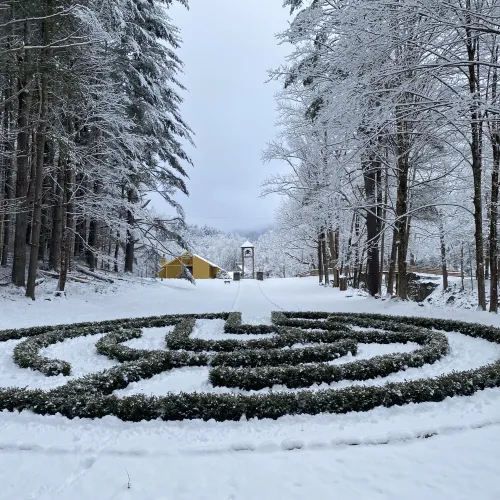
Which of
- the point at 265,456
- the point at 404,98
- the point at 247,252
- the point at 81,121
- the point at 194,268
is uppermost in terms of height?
the point at 81,121

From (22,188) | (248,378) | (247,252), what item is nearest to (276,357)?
(248,378)

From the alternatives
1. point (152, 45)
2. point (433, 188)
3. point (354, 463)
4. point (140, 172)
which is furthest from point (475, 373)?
point (152, 45)

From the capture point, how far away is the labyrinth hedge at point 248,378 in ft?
11.7

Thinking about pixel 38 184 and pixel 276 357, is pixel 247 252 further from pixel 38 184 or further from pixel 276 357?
pixel 276 357

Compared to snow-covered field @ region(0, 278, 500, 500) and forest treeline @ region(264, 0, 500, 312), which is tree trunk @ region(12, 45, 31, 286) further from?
snow-covered field @ region(0, 278, 500, 500)

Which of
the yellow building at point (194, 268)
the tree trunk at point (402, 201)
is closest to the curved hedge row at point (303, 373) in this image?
the tree trunk at point (402, 201)

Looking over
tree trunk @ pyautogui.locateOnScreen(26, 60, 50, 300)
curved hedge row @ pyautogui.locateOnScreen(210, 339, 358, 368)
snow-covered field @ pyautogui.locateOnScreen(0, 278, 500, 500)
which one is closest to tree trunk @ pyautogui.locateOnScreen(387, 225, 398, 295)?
curved hedge row @ pyautogui.locateOnScreen(210, 339, 358, 368)

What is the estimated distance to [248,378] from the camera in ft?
14.5

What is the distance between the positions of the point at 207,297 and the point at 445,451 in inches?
516

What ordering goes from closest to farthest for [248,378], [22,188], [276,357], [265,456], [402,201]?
[265,456] → [248,378] → [276,357] → [402,201] → [22,188]

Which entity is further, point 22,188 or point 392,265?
point 392,265

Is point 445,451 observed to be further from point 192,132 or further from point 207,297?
point 192,132

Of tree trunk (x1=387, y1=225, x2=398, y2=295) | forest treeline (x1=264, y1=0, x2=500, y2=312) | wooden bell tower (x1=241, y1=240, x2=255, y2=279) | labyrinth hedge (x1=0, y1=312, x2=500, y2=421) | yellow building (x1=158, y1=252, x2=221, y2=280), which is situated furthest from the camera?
wooden bell tower (x1=241, y1=240, x2=255, y2=279)

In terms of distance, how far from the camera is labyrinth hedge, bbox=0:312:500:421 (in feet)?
11.7
